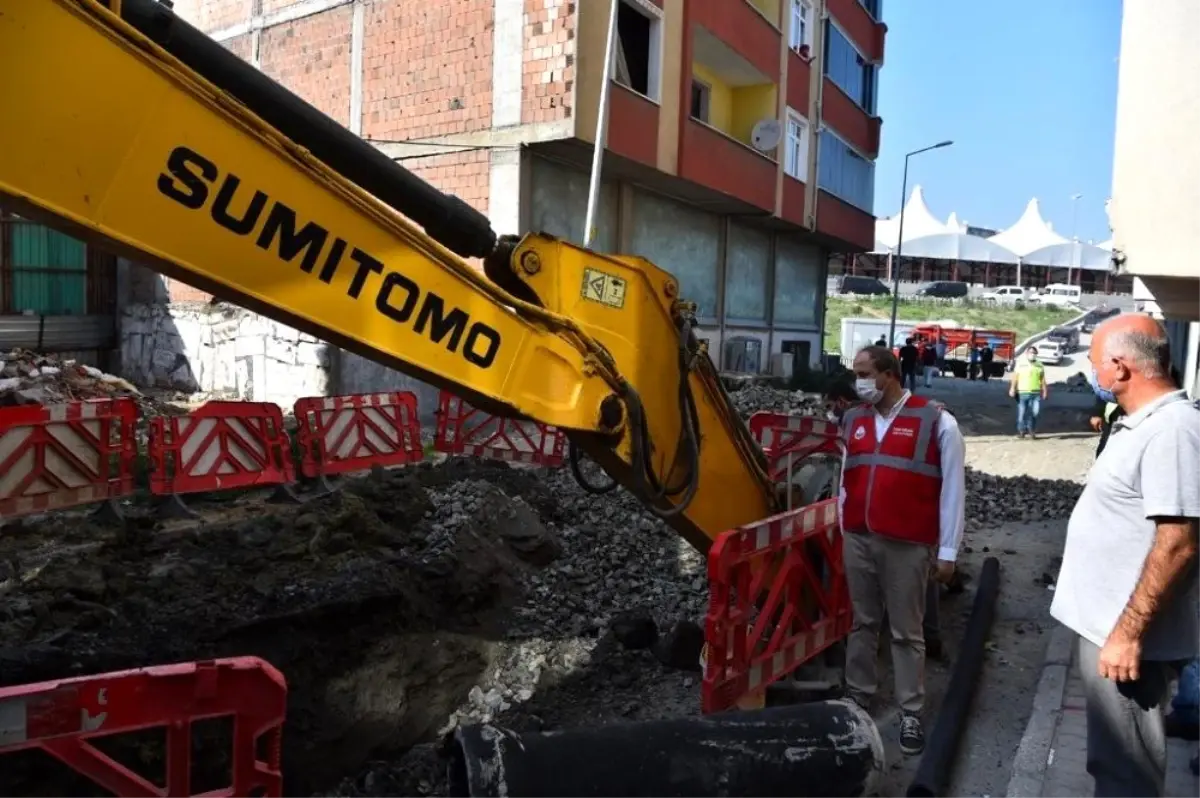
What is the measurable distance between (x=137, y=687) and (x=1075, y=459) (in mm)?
14887

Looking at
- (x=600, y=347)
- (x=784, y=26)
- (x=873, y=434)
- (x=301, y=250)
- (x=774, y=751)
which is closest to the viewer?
(x=301, y=250)

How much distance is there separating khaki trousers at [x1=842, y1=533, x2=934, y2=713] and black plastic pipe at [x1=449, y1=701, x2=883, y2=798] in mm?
1035

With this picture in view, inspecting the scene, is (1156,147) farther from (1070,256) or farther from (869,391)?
(1070,256)

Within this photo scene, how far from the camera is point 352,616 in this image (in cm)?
576

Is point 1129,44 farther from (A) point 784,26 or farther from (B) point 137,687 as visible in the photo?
(A) point 784,26

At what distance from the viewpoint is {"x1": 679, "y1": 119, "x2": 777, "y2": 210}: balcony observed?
1650 cm

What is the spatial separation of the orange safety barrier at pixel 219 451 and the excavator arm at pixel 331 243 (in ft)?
20.0

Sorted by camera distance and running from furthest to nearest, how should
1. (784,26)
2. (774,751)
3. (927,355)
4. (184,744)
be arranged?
1. (927,355)
2. (784,26)
3. (774,751)
4. (184,744)

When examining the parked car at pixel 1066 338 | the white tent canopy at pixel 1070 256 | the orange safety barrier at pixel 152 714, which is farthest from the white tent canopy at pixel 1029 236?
the orange safety barrier at pixel 152 714

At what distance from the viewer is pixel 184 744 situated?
3.01m

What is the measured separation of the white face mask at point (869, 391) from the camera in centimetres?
461

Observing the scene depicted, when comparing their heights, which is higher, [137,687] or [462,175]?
[462,175]

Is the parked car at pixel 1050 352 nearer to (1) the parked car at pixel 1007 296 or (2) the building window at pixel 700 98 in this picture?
(1) the parked car at pixel 1007 296

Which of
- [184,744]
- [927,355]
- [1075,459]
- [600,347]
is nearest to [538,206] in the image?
[1075,459]
